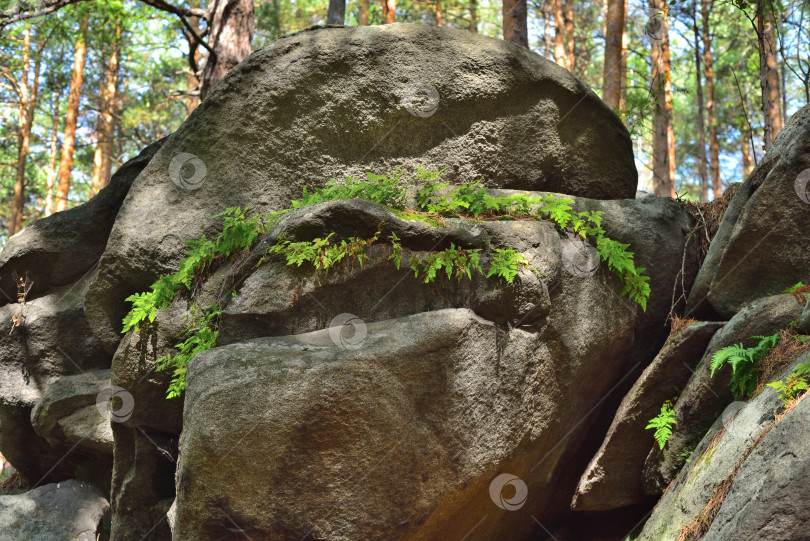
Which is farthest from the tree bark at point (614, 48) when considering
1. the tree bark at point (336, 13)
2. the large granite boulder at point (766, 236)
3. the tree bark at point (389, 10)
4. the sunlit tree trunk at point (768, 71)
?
the large granite boulder at point (766, 236)

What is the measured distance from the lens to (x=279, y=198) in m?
7.41

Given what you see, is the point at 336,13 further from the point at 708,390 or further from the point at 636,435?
the point at 708,390

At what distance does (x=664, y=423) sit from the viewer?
585 cm

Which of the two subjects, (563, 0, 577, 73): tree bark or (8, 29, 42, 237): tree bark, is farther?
(8, 29, 42, 237): tree bark

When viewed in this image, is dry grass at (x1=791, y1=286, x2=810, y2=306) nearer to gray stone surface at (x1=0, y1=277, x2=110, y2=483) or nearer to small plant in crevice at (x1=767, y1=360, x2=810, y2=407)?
small plant in crevice at (x1=767, y1=360, x2=810, y2=407)

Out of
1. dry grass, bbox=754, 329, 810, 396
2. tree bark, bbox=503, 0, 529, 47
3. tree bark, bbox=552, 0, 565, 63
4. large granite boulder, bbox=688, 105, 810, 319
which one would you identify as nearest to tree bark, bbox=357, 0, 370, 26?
tree bark, bbox=552, 0, 565, 63

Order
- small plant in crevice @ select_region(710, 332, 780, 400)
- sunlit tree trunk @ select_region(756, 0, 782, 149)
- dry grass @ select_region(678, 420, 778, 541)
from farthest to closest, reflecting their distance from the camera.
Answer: sunlit tree trunk @ select_region(756, 0, 782, 149), small plant in crevice @ select_region(710, 332, 780, 400), dry grass @ select_region(678, 420, 778, 541)

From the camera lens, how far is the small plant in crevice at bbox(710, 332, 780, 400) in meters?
5.20

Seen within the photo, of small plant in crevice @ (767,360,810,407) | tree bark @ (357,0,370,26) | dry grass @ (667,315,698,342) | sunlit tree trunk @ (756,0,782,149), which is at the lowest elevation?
small plant in crevice @ (767,360,810,407)

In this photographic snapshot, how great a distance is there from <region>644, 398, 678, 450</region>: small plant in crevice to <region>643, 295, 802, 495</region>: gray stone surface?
0.05 metres

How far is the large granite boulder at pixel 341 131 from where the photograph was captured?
291 inches

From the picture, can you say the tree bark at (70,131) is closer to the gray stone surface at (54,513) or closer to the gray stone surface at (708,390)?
the gray stone surface at (54,513)

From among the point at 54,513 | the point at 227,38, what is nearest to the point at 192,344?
the point at 54,513

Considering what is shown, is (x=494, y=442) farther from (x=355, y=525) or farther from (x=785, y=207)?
(x=785, y=207)
